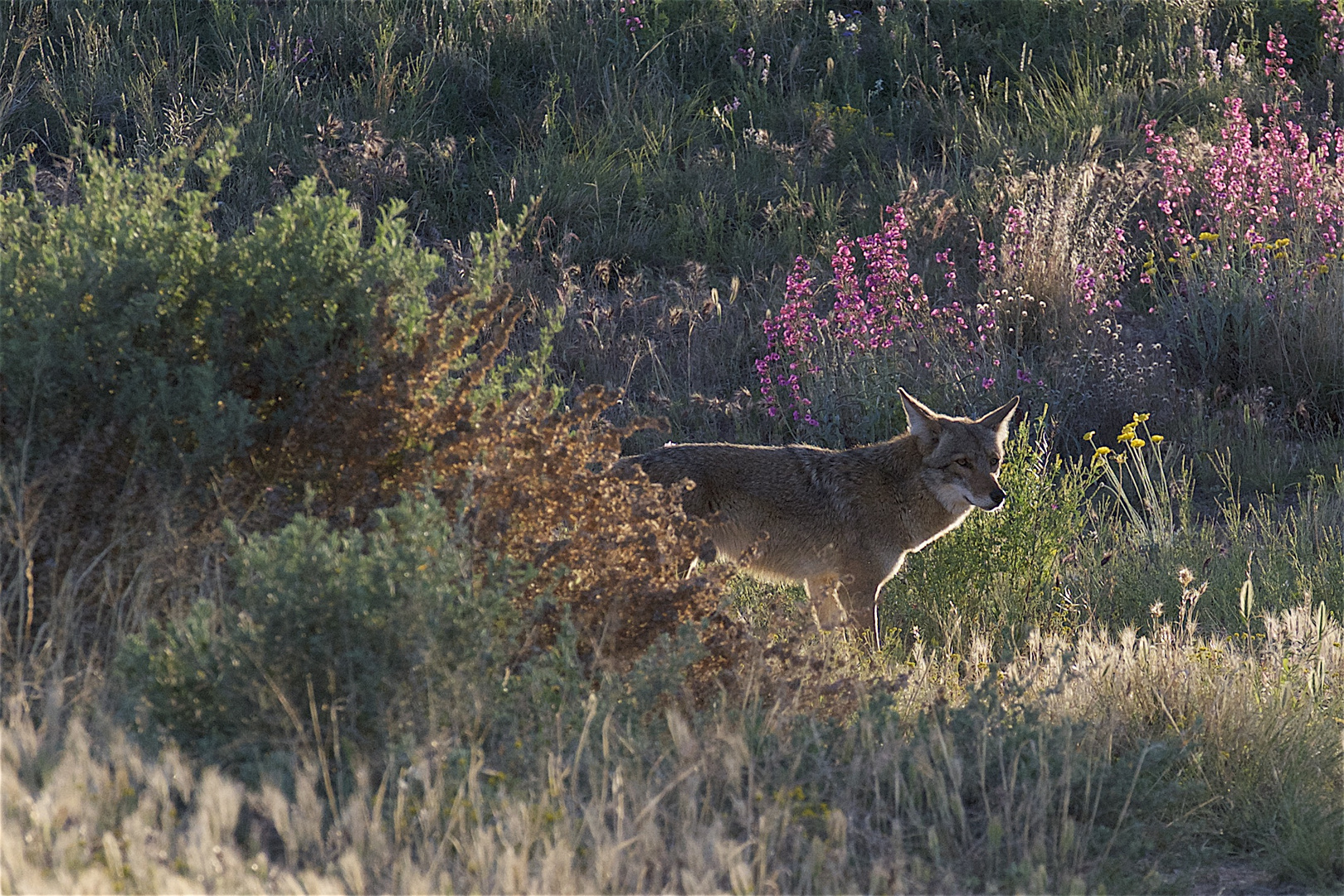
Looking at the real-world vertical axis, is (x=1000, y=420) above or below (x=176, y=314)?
below

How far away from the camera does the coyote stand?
6.84 metres

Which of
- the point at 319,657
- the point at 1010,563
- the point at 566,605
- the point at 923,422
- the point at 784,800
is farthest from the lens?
the point at 923,422

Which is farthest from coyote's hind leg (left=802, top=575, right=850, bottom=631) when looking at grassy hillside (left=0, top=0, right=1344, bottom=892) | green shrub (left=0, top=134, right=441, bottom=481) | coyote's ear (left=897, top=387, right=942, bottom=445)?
green shrub (left=0, top=134, right=441, bottom=481)

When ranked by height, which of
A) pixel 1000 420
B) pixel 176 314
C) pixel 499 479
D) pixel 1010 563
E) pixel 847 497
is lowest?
pixel 1010 563

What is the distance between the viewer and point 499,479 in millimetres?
4707

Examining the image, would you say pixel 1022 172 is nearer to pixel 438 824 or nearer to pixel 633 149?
pixel 633 149

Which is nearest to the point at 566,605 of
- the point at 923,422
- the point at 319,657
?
the point at 319,657

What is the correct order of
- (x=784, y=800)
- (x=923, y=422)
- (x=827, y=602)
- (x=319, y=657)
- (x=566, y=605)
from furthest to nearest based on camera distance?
(x=923, y=422), (x=827, y=602), (x=566, y=605), (x=784, y=800), (x=319, y=657)

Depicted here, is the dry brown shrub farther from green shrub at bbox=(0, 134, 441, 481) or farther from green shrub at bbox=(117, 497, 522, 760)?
green shrub at bbox=(117, 497, 522, 760)

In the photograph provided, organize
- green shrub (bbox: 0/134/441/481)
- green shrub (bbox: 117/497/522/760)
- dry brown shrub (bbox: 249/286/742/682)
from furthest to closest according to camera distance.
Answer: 1. dry brown shrub (bbox: 249/286/742/682)
2. green shrub (bbox: 0/134/441/481)
3. green shrub (bbox: 117/497/522/760)

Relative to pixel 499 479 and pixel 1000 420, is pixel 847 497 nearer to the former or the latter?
pixel 1000 420

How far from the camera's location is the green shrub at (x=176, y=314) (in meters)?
4.45

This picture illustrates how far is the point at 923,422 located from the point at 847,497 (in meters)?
0.57

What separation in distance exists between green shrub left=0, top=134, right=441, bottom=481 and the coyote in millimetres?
2304
